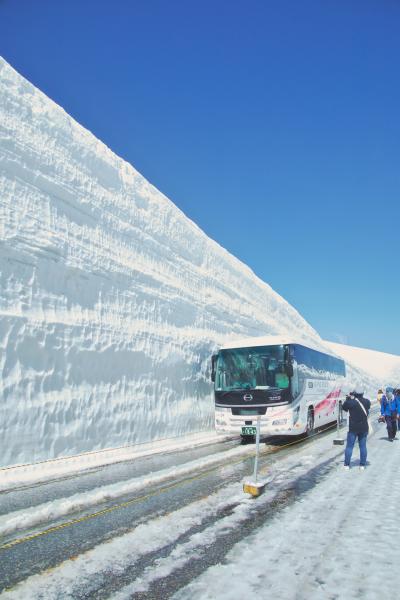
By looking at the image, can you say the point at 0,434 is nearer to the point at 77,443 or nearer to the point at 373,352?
the point at 77,443

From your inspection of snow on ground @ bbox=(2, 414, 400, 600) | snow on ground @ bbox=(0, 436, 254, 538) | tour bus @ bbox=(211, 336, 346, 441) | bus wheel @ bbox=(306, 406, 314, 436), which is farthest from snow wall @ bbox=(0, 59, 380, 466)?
snow on ground @ bbox=(2, 414, 400, 600)

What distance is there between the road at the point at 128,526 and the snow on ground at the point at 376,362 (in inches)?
2572

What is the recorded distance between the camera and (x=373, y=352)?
89.6 m

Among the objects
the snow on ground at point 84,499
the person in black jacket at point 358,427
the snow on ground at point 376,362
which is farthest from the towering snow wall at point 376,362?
the snow on ground at point 84,499

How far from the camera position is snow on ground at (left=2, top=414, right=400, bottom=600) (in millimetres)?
3398

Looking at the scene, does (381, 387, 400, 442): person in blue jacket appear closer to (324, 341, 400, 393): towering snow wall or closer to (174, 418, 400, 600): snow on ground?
(174, 418, 400, 600): snow on ground

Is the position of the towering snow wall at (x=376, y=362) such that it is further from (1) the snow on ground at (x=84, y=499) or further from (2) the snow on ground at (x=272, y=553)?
(2) the snow on ground at (x=272, y=553)

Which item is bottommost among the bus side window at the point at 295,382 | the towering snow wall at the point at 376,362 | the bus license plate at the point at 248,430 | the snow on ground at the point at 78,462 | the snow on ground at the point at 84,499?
the snow on ground at the point at 78,462

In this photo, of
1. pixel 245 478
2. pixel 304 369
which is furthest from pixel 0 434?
pixel 304 369

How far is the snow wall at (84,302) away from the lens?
31.9 feet

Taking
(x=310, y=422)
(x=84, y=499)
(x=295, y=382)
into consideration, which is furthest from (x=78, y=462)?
(x=310, y=422)

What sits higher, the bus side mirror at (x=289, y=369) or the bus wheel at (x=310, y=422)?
the bus side mirror at (x=289, y=369)

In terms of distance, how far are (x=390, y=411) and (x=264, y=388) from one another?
4.23 meters

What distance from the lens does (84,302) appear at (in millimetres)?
12094
